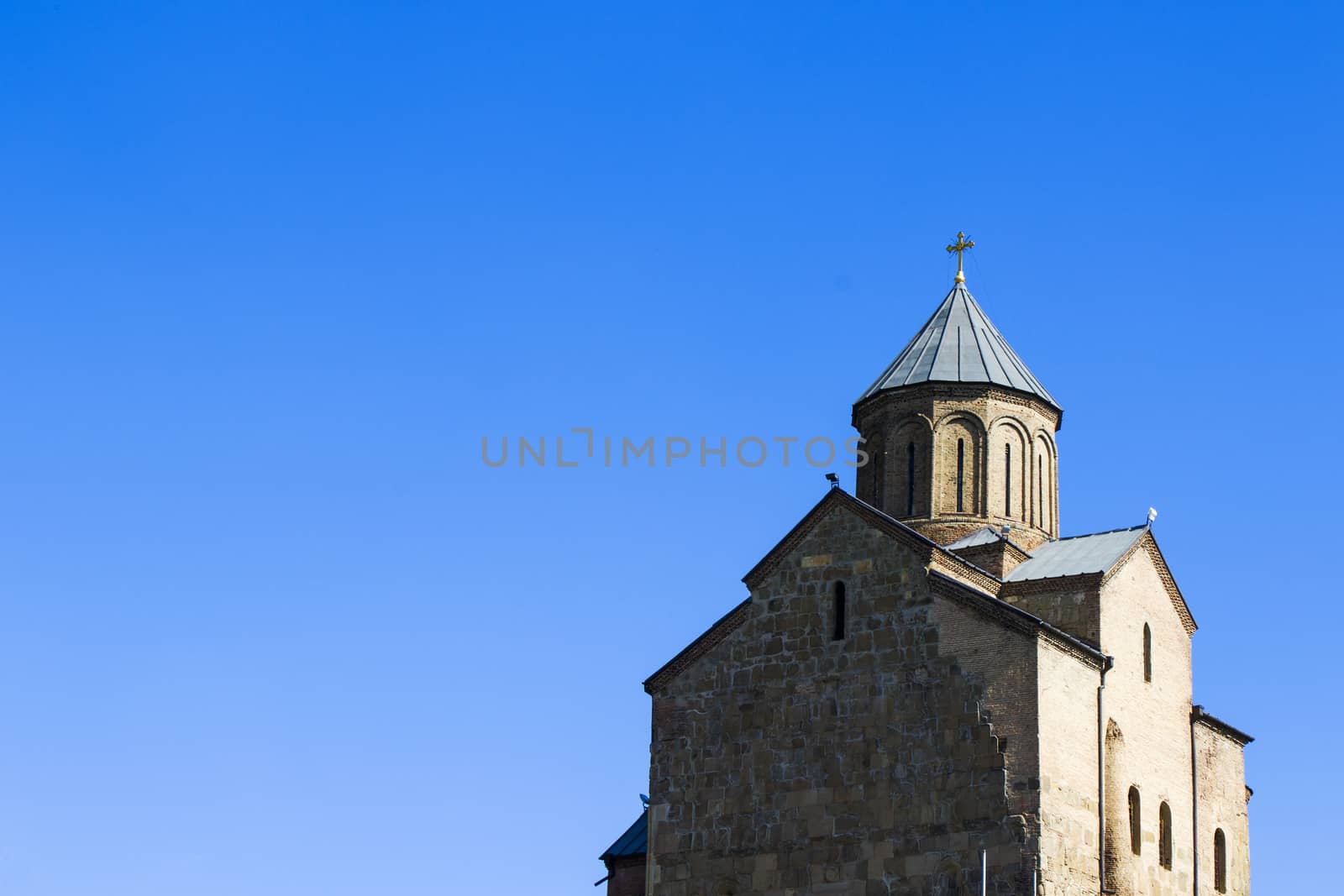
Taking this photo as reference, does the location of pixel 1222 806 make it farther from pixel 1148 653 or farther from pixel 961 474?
pixel 961 474

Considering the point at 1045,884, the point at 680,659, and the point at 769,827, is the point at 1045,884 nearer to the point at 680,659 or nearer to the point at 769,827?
the point at 769,827

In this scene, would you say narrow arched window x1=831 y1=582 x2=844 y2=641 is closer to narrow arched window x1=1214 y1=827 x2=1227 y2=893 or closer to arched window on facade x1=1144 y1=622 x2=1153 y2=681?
arched window on facade x1=1144 y1=622 x2=1153 y2=681

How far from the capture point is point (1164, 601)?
87.7ft

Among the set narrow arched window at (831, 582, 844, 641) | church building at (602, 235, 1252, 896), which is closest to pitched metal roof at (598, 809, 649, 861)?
church building at (602, 235, 1252, 896)

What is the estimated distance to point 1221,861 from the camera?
26703 mm

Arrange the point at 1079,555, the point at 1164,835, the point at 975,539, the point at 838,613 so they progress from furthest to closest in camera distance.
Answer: the point at 975,539 → the point at 1079,555 → the point at 838,613 → the point at 1164,835

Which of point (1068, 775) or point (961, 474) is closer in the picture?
point (1068, 775)

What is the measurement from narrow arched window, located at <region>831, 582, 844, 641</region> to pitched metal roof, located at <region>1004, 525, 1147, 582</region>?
2.71m

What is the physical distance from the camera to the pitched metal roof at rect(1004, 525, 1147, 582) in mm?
25844

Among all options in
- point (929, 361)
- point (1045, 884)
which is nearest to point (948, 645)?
point (1045, 884)

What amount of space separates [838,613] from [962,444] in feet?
16.8

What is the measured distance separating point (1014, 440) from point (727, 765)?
7.73 meters

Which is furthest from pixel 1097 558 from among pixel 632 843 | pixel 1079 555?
pixel 632 843

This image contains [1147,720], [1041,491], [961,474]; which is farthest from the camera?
[1041,491]
